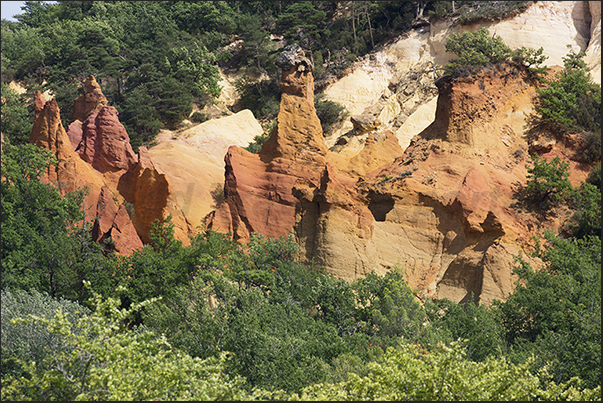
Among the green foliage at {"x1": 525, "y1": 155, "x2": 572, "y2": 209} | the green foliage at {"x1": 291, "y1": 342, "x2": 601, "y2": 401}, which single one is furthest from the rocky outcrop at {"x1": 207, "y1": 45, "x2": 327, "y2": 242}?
the green foliage at {"x1": 291, "y1": 342, "x2": 601, "y2": 401}

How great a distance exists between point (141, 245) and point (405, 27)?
40.1 meters

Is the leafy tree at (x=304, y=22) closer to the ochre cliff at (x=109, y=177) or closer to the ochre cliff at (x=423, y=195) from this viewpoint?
the ochre cliff at (x=109, y=177)

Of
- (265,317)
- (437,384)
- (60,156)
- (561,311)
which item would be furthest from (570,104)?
(60,156)

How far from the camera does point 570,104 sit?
40844 mm

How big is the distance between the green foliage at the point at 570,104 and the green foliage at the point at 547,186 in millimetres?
3757

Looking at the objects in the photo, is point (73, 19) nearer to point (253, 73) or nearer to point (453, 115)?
point (253, 73)

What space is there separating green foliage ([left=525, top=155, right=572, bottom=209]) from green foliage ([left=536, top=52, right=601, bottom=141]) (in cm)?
376

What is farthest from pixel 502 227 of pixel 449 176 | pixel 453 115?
pixel 453 115

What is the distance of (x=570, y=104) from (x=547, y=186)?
675 centimetres

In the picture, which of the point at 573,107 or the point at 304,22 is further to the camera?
the point at 304,22

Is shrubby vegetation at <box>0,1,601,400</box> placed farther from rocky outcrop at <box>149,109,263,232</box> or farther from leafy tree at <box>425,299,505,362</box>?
rocky outcrop at <box>149,109,263,232</box>

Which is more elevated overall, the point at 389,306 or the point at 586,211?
the point at 586,211

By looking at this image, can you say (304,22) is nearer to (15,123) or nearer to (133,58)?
(133,58)

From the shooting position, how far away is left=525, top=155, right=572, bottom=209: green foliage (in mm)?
36219
